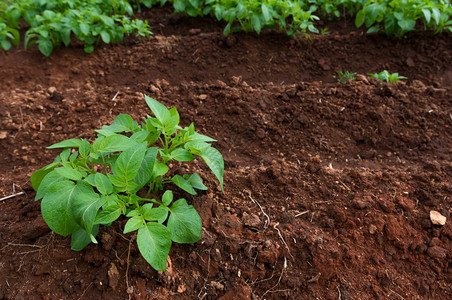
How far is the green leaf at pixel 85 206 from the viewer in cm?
160

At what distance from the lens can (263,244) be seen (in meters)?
1.97

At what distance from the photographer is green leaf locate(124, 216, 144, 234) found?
5.34 feet

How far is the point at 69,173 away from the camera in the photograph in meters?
1.69

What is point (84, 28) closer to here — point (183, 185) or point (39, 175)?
point (39, 175)

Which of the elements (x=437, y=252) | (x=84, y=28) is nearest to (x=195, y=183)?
(x=437, y=252)

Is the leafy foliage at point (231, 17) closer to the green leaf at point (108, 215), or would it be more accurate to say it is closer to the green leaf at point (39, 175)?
the green leaf at point (39, 175)

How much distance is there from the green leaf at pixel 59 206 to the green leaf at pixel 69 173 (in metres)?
0.04

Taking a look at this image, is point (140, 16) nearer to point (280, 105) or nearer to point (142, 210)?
point (280, 105)

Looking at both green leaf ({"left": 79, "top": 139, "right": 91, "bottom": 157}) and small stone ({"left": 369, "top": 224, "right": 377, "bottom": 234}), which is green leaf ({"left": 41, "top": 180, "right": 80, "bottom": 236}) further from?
small stone ({"left": 369, "top": 224, "right": 377, "bottom": 234})

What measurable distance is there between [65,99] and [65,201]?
77.0 inches

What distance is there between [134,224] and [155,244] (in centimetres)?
13

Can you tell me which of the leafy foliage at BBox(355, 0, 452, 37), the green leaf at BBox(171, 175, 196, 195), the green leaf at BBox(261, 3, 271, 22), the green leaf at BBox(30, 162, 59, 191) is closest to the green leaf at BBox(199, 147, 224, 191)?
the green leaf at BBox(171, 175, 196, 195)

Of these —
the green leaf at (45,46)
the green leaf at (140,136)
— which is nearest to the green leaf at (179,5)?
the green leaf at (45,46)

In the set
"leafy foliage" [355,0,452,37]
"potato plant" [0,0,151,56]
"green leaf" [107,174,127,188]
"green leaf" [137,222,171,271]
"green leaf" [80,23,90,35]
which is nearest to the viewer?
"green leaf" [137,222,171,271]
